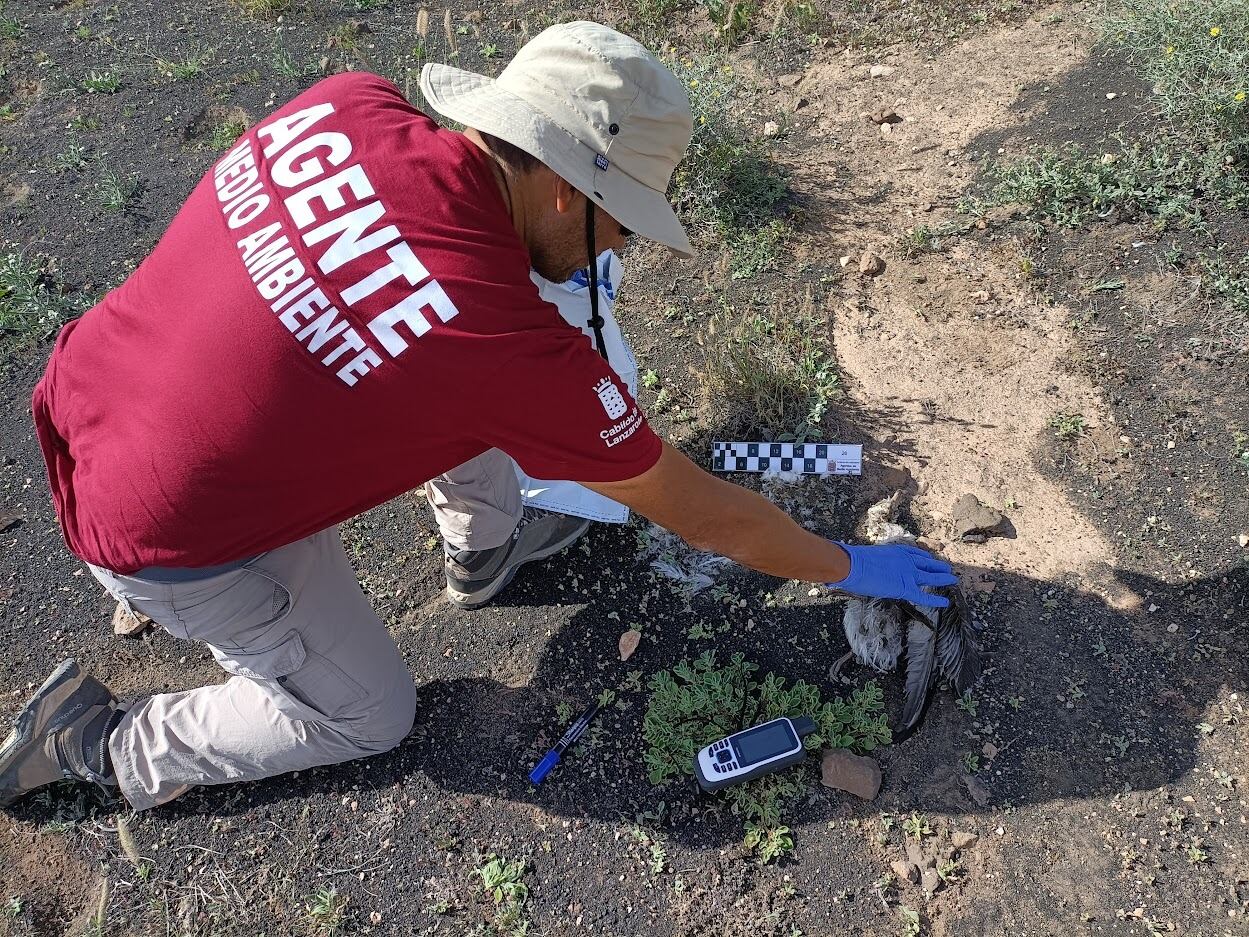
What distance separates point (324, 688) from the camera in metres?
2.51

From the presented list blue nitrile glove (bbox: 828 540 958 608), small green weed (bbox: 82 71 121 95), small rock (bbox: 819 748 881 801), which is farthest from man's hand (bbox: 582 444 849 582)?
small green weed (bbox: 82 71 121 95)

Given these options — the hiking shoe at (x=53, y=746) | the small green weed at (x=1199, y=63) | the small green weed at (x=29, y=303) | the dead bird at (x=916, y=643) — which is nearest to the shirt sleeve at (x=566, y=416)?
the dead bird at (x=916, y=643)

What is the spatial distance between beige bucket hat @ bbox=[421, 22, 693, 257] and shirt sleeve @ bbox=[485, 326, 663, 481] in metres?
0.32

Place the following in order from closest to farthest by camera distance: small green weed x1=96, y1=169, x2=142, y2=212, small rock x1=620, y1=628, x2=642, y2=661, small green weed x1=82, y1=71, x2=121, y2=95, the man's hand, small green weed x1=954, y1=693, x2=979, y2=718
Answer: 1. the man's hand
2. small green weed x1=954, y1=693, x2=979, y2=718
3. small rock x1=620, y1=628, x2=642, y2=661
4. small green weed x1=96, y1=169, x2=142, y2=212
5. small green weed x1=82, y1=71, x2=121, y2=95

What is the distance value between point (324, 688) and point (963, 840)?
6.06 ft

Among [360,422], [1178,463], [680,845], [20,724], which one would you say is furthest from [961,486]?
[20,724]

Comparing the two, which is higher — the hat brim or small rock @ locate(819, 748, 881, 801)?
the hat brim

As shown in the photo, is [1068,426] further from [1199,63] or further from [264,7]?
[264,7]

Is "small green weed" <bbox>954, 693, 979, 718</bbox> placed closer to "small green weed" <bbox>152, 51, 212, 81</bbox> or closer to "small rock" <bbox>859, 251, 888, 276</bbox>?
"small rock" <bbox>859, 251, 888, 276</bbox>

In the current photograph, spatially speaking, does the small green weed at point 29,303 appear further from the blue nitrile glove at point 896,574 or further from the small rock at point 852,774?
the small rock at point 852,774

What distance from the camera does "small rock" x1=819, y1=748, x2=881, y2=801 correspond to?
258 cm

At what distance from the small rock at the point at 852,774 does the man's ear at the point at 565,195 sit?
1754mm

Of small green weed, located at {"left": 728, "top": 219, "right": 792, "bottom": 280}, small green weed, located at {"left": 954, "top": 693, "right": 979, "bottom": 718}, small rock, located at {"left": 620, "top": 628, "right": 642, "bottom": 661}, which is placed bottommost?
small green weed, located at {"left": 954, "top": 693, "right": 979, "bottom": 718}

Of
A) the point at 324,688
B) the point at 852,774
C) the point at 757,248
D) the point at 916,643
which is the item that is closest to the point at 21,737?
the point at 324,688
